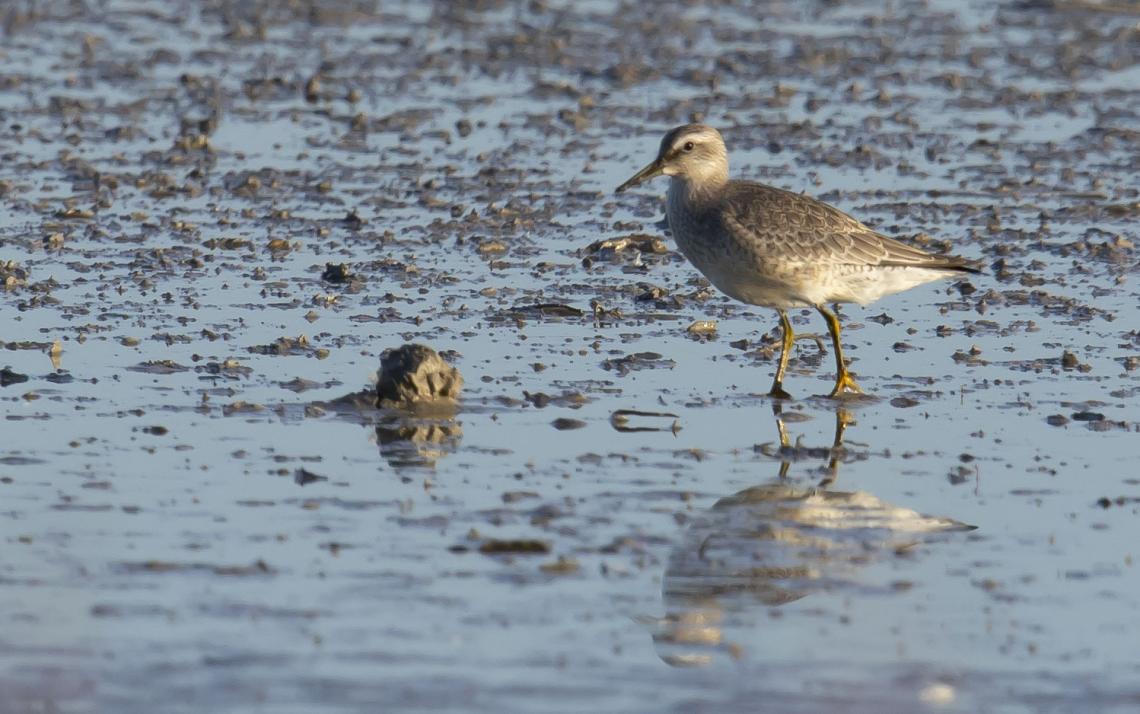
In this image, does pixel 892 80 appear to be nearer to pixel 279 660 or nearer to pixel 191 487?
pixel 191 487

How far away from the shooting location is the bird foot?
10.5 metres

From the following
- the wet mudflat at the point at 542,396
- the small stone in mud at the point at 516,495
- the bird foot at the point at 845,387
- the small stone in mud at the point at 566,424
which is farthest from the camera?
the bird foot at the point at 845,387

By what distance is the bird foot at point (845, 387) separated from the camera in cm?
1045

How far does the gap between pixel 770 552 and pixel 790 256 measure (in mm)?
2949

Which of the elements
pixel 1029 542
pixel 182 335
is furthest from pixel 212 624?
pixel 182 335

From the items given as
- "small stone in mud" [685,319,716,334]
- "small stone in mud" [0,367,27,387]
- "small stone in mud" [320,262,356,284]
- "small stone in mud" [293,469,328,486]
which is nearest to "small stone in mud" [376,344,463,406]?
"small stone in mud" [293,469,328,486]

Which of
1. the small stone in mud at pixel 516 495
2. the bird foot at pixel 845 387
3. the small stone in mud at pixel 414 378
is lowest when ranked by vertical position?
the small stone in mud at pixel 516 495

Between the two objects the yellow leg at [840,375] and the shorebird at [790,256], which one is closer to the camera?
the yellow leg at [840,375]

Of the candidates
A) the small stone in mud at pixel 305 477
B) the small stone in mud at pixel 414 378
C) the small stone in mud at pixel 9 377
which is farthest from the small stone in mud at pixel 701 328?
the small stone in mud at pixel 9 377

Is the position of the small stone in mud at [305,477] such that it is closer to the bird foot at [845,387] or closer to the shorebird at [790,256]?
the shorebird at [790,256]

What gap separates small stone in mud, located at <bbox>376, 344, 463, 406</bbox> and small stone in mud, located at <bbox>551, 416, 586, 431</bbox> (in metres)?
0.51

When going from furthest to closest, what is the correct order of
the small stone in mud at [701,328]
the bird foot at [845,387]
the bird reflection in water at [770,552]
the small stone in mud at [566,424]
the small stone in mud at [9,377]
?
the small stone in mud at [701,328] < the bird foot at [845,387] < the small stone in mud at [9,377] < the small stone in mud at [566,424] < the bird reflection in water at [770,552]

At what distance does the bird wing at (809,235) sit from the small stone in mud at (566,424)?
1526mm

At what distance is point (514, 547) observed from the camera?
787cm
